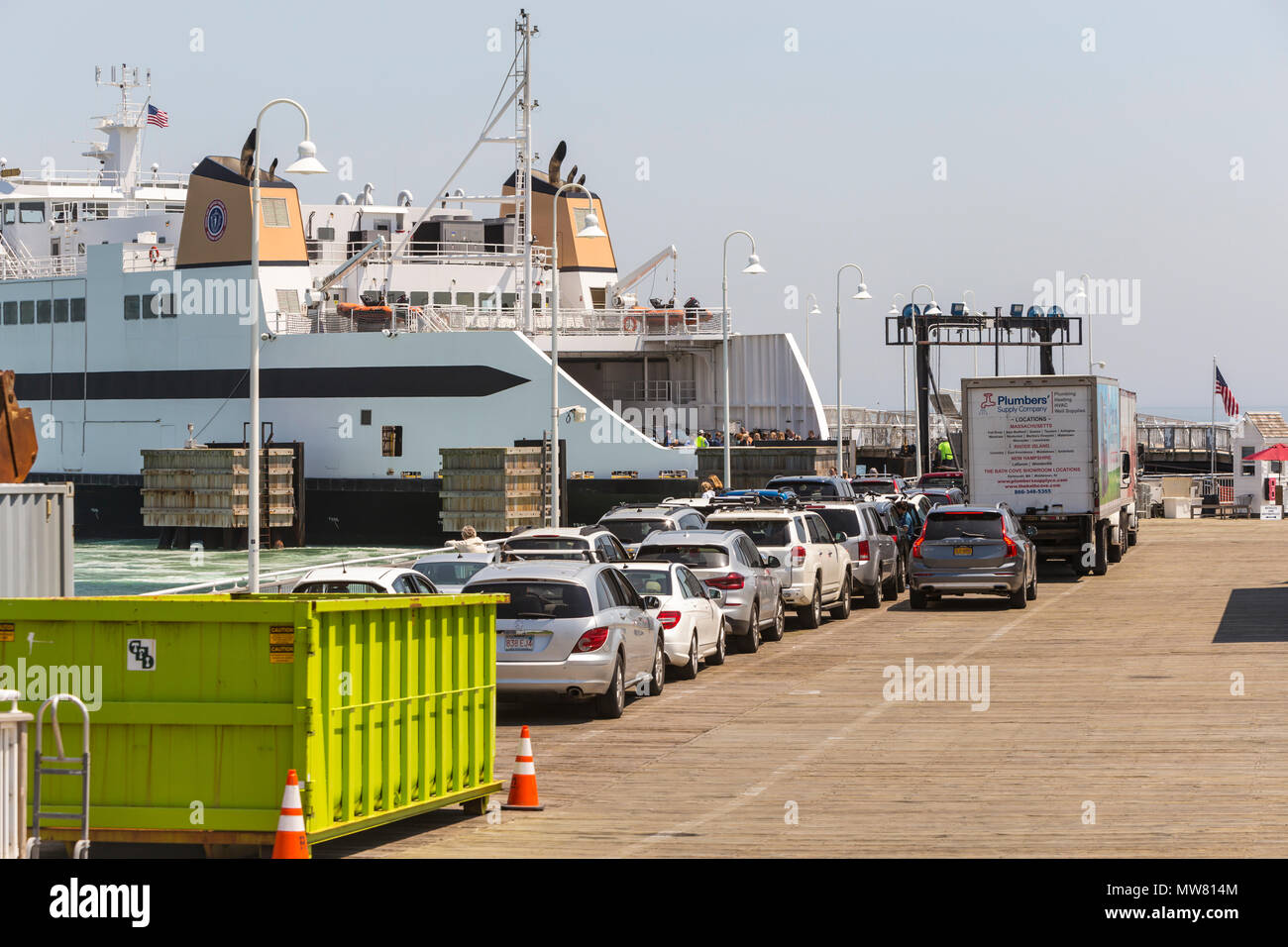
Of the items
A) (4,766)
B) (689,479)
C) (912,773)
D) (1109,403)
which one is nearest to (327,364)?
(689,479)

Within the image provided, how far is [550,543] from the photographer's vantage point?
23.6 metres

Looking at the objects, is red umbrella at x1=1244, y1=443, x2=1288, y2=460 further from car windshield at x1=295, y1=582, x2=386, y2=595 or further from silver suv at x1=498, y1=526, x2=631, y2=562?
car windshield at x1=295, y1=582, x2=386, y2=595

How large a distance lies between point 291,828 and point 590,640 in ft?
23.1

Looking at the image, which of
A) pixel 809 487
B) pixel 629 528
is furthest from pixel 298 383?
pixel 629 528

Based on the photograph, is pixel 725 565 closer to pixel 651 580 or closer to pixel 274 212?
pixel 651 580

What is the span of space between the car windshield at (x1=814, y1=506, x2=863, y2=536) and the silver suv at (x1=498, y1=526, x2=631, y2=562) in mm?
5832

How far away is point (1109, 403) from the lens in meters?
35.4

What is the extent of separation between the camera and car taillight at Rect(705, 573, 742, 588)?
2206cm

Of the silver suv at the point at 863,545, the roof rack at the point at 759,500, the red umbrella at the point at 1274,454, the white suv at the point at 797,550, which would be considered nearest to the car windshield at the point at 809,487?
the roof rack at the point at 759,500

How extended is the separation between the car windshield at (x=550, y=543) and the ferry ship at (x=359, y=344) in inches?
932

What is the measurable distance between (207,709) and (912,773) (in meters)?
5.62

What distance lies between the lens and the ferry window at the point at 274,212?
171 feet

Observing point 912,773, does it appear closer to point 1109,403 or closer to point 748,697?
point 748,697
